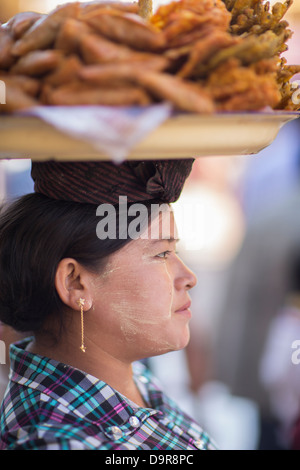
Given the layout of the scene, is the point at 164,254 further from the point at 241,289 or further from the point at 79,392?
the point at 241,289

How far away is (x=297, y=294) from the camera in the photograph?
3.57 meters

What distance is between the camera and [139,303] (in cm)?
138

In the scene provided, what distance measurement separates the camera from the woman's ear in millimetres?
1363

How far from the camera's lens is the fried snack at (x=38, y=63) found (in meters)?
0.89

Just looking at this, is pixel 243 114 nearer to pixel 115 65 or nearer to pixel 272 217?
pixel 115 65

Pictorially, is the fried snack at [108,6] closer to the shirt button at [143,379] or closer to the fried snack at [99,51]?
the fried snack at [99,51]

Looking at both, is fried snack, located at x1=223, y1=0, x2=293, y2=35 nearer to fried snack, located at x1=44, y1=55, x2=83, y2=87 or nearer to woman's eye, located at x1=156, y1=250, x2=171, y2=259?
fried snack, located at x1=44, y1=55, x2=83, y2=87

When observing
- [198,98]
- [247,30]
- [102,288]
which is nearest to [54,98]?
[198,98]

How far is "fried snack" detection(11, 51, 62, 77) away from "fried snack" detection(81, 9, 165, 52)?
0.10 m

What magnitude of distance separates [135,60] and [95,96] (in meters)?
0.10

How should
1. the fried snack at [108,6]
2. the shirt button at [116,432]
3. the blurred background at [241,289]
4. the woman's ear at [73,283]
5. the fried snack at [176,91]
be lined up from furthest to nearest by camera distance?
the blurred background at [241,289] < the woman's ear at [73,283] < the shirt button at [116,432] < the fried snack at [108,6] < the fried snack at [176,91]

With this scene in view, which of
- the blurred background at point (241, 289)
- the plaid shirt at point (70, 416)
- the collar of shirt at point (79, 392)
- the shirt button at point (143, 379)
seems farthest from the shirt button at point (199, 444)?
the blurred background at point (241, 289)

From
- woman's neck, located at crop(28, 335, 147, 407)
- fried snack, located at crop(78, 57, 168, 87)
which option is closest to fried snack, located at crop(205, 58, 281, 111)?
fried snack, located at crop(78, 57, 168, 87)

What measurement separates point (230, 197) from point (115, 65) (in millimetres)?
3150
